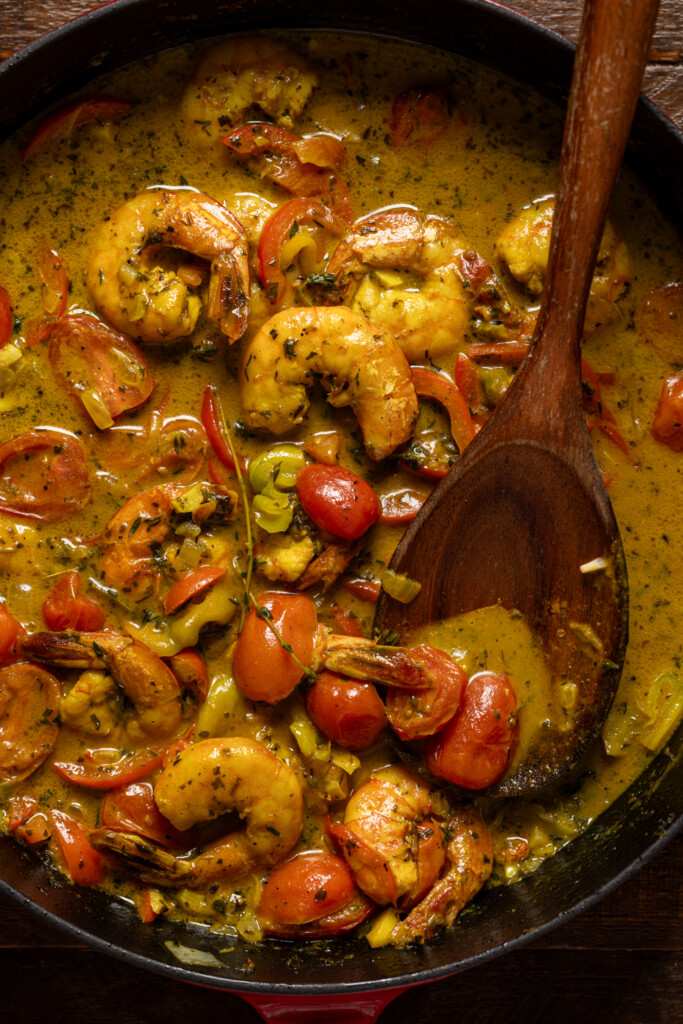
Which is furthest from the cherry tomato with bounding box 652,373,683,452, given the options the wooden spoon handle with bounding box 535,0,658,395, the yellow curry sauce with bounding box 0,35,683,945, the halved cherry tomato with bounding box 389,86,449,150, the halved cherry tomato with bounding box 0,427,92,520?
the halved cherry tomato with bounding box 0,427,92,520

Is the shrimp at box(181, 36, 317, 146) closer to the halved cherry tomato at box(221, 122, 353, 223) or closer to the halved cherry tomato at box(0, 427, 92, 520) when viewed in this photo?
the halved cherry tomato at box(221, 122, 353, 223)

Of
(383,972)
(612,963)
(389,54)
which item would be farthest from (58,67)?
(612,963)

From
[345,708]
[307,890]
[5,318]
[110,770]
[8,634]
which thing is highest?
[5,318]

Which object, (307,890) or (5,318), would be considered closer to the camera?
(307,890)

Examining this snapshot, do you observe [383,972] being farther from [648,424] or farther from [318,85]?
[318,85]

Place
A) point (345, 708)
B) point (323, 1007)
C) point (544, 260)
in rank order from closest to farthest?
point (323, 1007) < point (345, 708) < point (544, 260)

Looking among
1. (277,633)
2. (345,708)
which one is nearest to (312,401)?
(277,633)

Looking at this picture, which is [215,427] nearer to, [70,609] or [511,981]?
[70,609]
